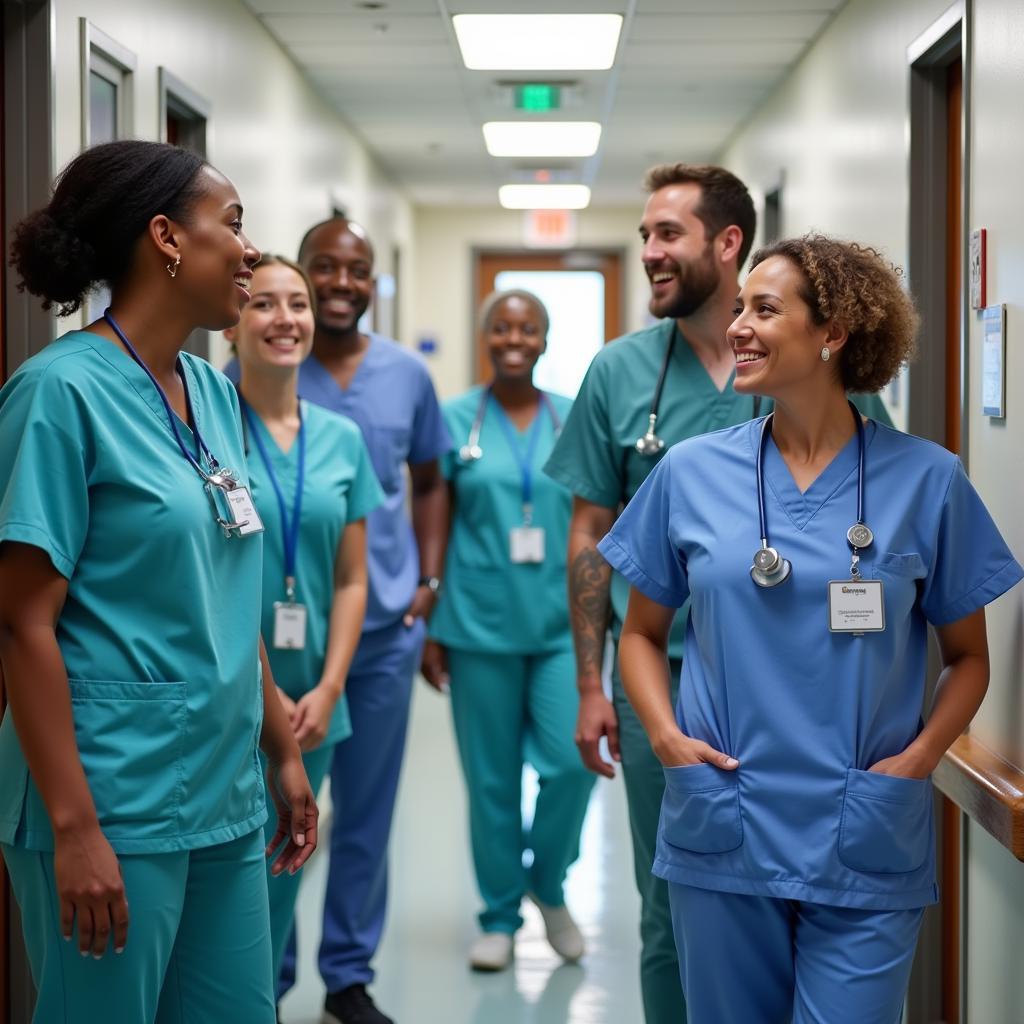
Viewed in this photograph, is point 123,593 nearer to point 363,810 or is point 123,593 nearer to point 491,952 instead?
point 363,810

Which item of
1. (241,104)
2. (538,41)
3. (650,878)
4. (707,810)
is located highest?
(538,41)

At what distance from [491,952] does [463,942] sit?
0.72 ft

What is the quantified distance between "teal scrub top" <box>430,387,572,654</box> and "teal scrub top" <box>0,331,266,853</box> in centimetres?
188

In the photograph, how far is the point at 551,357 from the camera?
412 inches

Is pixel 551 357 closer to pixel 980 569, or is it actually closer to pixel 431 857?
pixel 431 857

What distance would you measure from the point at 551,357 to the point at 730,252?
8008mm

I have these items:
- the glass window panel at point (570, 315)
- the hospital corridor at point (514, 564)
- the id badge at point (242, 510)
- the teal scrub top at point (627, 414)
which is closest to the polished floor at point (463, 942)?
the hospital corridor at point (514, 564)

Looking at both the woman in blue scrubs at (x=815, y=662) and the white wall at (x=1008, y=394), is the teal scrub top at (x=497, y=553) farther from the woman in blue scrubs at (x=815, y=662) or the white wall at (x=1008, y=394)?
the woman in blue scrubs at (x=815, y=662)

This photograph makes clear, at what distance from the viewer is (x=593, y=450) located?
8.18ft

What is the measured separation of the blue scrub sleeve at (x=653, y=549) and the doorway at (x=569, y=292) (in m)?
8.44

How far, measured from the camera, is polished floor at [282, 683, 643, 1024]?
3.19 m

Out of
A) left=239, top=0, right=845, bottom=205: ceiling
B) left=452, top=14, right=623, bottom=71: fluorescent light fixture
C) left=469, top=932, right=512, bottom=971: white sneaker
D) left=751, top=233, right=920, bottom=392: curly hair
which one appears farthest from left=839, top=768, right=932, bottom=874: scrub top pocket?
left=452, top=14, right=623, bottom=71: fluorescent light fixture

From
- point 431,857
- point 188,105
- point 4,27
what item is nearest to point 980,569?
point 4,27

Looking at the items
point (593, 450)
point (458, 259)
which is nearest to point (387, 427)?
point (593, 450)
